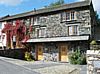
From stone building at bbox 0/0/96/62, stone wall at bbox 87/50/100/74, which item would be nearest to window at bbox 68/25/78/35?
stone building at bbox 0/0/96/62

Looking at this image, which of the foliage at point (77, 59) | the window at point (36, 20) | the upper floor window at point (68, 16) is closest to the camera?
the foliage at point (77, 59)

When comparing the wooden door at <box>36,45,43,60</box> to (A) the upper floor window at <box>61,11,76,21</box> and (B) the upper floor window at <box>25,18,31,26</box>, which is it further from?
(A) the upper floor window at <box>61,11,76,21</box>

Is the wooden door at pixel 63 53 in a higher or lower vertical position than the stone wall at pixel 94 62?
lower

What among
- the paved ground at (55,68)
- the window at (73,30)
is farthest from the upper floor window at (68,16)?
the paved ground at (55,68)

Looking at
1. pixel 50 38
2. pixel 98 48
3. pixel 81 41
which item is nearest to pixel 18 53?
pixel 50 38

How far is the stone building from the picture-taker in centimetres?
3173

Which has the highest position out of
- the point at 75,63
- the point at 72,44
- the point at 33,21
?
the point at 33,21

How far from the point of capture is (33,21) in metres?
37.9

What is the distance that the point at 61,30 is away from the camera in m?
34.3

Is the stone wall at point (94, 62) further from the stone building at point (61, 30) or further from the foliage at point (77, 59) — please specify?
the stone building at point (61, 30)

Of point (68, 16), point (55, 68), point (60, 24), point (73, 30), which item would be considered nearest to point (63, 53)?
point (73, 30)

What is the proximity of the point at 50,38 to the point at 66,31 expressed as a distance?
286 cm

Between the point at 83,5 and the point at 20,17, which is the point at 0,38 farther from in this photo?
the point at 83,5

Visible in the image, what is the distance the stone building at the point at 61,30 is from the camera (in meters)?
31.7
